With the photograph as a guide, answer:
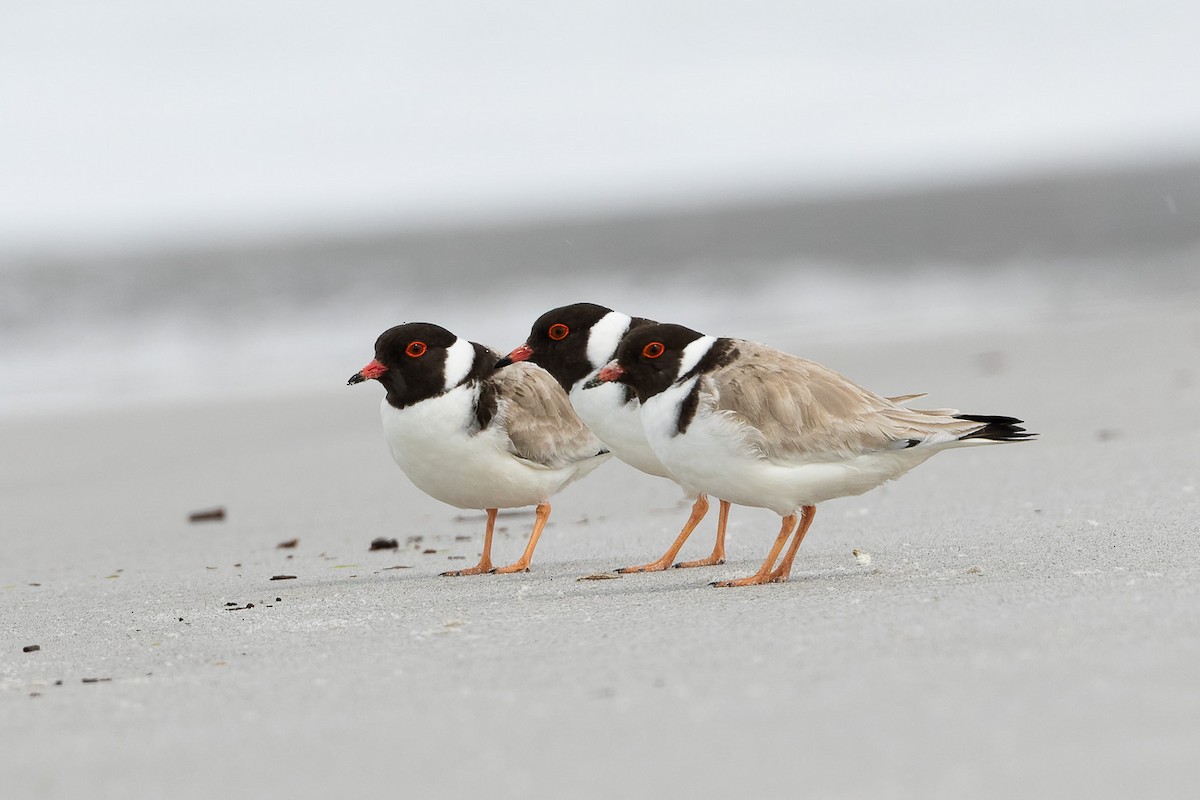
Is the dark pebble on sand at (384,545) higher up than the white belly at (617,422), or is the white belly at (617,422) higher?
the white belly at (617,422)

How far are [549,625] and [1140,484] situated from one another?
314 cm

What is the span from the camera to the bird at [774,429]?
498cm

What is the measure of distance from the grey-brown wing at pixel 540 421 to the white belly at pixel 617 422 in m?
0.26

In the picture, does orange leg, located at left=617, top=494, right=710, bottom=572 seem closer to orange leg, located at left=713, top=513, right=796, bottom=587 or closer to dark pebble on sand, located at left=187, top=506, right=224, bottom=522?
orange leg, located at left=713, top=513, right=796, bottom=587

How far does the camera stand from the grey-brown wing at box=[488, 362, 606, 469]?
6055 mm

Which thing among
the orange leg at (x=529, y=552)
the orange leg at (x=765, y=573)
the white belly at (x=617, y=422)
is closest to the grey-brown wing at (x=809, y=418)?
the orange leg at (x=765, y=573)

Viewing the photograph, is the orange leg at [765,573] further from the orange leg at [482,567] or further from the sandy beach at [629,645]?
the orange leg at [482,567]

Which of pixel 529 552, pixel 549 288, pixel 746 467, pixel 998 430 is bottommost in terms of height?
pixel 529 552

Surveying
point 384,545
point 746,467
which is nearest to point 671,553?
point 746,467

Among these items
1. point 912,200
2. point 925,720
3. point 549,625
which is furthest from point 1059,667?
point 912,200

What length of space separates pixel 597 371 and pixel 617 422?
→ 213mm

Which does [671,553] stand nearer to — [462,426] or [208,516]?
[462,426]

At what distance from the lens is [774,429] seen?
499 cm

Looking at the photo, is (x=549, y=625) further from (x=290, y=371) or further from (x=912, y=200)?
(x=912, y=200)
